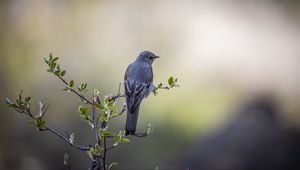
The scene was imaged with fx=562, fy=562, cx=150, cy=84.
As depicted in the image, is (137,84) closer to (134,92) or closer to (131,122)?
(134,92)

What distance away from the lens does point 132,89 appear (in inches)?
243

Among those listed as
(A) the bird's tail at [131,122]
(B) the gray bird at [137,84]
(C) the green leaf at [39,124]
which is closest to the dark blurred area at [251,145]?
(B) the gray bird at [137,84]

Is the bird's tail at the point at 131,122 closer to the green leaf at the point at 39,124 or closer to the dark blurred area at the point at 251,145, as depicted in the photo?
the green leaf at the point at 39,124

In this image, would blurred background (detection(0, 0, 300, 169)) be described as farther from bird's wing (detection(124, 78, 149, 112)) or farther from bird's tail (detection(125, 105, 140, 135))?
bird's tail (detection(125, 105, 140, 135))

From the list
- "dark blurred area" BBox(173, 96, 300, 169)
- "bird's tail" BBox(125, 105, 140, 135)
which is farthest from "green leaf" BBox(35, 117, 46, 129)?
"dark blurred area" BBox(173, 96, 300, 169)

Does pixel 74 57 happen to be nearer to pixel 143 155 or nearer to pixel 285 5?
pixel 143 155

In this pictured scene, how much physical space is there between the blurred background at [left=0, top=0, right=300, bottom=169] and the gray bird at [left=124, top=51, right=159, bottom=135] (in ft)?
13.5

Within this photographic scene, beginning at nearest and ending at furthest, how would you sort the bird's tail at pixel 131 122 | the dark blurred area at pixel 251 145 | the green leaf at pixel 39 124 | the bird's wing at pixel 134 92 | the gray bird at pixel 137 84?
the green leaf at pixel 39 124
the bird's tail at pixel 131 122
the gray bird at pixel 137 84
the bird's wing at pixel 134 92
the dark blurred area at pixel 251 145

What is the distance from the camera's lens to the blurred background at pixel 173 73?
10852 millimetres

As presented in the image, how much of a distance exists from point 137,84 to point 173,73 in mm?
7133

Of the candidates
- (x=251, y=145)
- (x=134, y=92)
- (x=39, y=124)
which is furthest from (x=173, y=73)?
(x=39, y=124)

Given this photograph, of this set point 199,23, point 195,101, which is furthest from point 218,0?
point 195,101

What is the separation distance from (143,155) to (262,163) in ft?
8.42

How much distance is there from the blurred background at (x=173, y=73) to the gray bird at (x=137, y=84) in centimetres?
411
